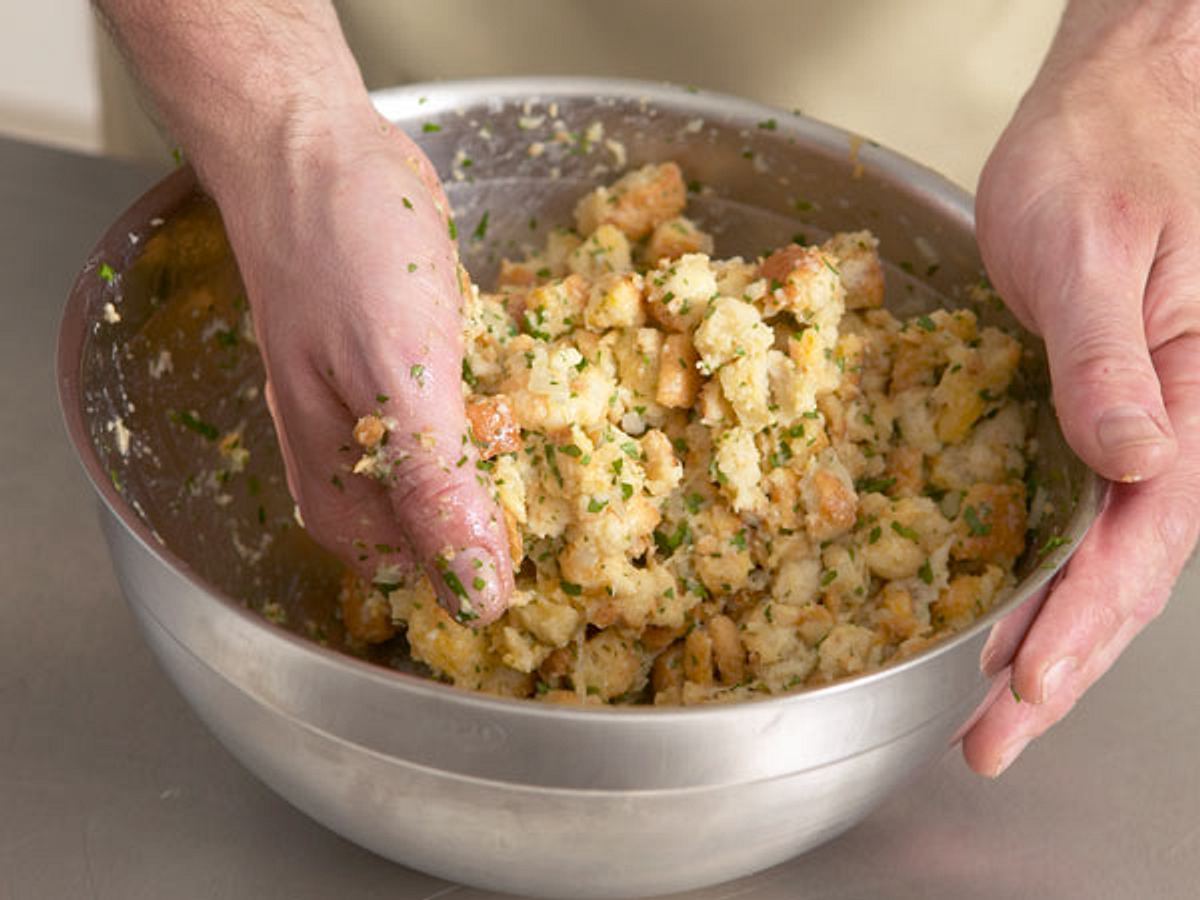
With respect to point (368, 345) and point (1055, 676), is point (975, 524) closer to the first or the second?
point (1055, 676)

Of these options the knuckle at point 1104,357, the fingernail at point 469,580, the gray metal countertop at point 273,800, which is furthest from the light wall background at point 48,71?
the knuckle at point 1104,357

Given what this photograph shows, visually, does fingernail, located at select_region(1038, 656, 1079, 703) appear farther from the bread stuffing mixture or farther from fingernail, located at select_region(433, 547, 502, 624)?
fingernail, located at select_region(433, 547, 502, 624)

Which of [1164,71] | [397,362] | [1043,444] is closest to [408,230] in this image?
[397,362]

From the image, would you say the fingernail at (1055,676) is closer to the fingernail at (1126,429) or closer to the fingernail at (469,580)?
the fingernail at (1126,429)

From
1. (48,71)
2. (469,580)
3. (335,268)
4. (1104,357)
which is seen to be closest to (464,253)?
(335,268)

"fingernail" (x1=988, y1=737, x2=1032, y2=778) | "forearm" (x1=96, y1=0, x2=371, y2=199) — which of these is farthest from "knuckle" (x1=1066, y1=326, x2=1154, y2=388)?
"forearm" (x1=96, y1=0, x2=371, y2=199)

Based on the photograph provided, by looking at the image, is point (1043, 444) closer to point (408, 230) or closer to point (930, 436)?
point (930, 436)
